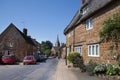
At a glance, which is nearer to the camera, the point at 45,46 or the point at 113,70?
the point at 113,70

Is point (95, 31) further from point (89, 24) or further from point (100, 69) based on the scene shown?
point (100, 69)

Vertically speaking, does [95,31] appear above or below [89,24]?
below

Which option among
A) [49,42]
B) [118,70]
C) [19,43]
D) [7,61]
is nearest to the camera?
[118,70]

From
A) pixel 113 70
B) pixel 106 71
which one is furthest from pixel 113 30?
pixel 106 71

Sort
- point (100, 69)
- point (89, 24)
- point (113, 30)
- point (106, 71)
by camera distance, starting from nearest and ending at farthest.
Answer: point (113, 30) < point (106, 71) < point (100, 69) < point (89, 24)

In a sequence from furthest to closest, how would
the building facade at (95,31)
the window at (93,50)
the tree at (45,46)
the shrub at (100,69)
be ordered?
the tree at (45,46) < the window at (93,50) < the building facade at (95,31) < the shrub at (100,69)

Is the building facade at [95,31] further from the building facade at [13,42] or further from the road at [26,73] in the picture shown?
the building facade at [13,42]

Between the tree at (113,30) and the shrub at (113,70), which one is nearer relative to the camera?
the tree at (113,30)

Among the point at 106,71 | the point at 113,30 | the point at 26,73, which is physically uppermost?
the point at 113,30

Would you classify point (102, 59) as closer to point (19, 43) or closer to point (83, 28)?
point (83, 28)

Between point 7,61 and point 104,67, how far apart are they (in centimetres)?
2532

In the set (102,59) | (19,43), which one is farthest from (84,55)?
(19,43)

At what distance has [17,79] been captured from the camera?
16.4m

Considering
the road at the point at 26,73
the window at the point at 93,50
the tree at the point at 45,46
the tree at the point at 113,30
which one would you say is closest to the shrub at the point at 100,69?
the tree at the point at 113,30
